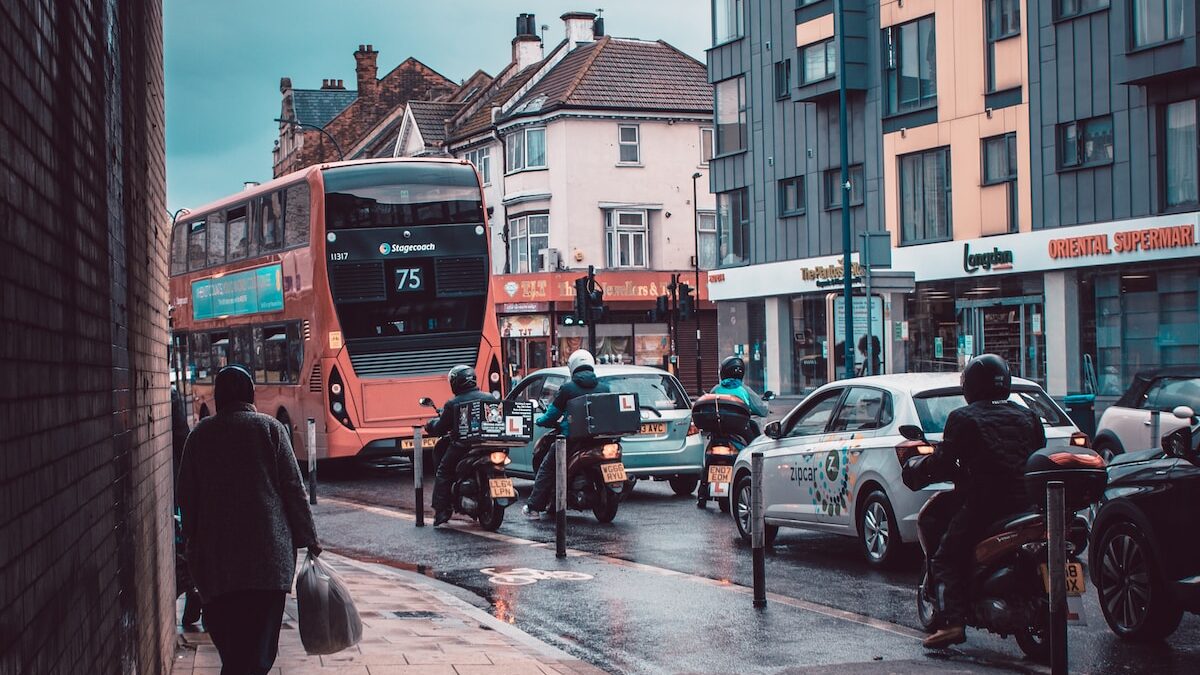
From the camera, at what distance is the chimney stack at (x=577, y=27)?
6550cm

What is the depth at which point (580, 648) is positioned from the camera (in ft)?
30.5

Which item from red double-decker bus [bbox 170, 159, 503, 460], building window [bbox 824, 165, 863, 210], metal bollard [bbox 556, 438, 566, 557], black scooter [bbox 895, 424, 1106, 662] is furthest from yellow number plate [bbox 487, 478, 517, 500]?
building window [bbox 824, 165, 863, 210]

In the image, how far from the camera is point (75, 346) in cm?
422

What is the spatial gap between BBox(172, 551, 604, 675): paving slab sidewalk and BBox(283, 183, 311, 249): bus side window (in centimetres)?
1238

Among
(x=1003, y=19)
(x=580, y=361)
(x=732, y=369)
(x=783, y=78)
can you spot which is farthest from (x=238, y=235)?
(x=783, y=78)

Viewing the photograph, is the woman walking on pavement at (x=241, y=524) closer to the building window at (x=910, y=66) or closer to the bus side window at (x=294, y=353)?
the bus side window at (x=294, y=353)

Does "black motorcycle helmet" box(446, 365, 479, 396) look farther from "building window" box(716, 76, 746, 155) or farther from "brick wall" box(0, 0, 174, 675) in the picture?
"building window" box(716, 76, 746, 155)

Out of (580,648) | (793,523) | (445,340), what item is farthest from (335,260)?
(580,648)

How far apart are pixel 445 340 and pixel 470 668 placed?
15967 mm

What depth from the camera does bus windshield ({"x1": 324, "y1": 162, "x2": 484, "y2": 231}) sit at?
2291 cm

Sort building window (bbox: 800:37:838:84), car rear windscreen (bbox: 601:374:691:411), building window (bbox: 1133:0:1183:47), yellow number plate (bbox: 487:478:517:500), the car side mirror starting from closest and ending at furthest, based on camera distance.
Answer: the car side mirror → yellow number plate (bbox: 487:478:517:500) → car rear windscreen (bbox: 601:374:691:411) → building window (bbox: 1133:0:1183:47) → building window (bbox: 800:37:838:84)

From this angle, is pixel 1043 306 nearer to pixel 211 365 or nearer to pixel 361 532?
pixel 211 365

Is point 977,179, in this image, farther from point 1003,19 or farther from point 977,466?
point 977,466

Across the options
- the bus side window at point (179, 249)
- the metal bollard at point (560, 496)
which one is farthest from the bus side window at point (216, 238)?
the metal bollard at point (560, 496)
